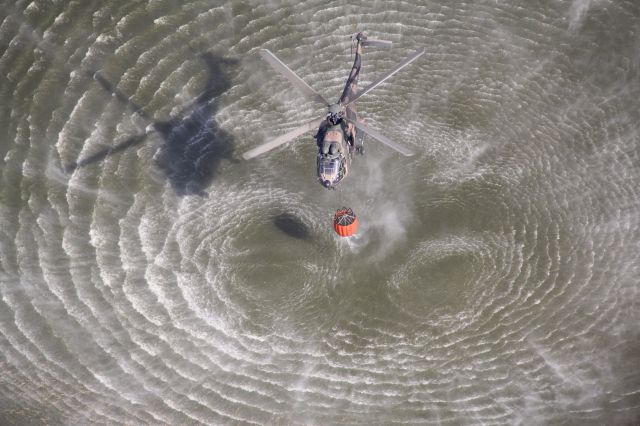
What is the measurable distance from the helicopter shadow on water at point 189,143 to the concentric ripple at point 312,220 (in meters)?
0.12

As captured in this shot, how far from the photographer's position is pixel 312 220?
26.3 metres

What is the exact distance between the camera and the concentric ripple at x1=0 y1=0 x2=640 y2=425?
22859 mm

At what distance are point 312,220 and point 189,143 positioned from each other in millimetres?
8450

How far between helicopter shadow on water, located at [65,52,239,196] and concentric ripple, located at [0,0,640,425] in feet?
0.41

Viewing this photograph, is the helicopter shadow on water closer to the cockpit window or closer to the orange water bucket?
the cockpit window

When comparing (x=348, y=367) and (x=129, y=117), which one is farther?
(x=129, y=117)

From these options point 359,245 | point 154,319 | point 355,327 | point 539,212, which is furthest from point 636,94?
point 154,319

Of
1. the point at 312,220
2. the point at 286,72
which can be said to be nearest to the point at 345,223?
the point at 312,220

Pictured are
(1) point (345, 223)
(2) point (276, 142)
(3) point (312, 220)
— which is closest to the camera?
(2) point (276, 142)

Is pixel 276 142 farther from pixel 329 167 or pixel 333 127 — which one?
pixel 333 127

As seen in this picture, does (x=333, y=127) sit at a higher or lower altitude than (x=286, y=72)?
lower

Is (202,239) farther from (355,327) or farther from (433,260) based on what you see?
(433,260)

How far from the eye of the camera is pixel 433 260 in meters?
25.2

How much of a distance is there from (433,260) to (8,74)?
2714 centimetres
